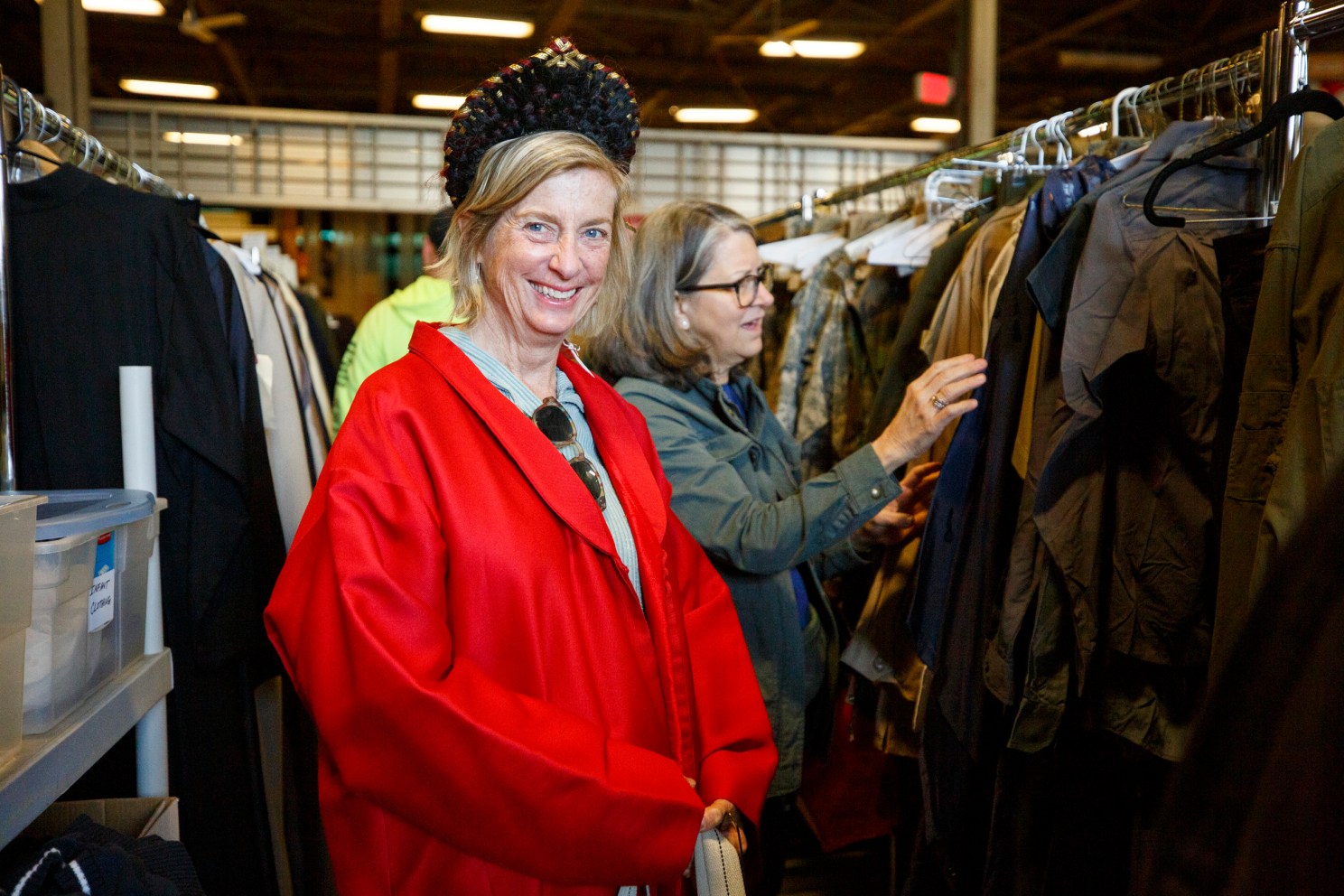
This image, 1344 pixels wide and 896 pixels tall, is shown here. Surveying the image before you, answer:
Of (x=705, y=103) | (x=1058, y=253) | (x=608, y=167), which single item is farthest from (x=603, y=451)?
(x=705, y=103)

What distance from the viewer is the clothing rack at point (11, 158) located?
145 cm

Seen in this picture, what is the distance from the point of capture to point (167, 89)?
9.41 m

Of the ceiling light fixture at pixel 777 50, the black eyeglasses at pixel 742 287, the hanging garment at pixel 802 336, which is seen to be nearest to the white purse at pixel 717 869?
the black eyeglasses at pixel 742 287

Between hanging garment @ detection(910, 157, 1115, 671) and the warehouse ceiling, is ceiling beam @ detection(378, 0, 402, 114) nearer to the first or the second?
the warehouse ceiling

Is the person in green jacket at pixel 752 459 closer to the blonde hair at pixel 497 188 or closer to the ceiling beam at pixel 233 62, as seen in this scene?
the blonde hair at pixel 497 188

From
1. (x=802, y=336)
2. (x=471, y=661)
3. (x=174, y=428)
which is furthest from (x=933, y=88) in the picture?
(x=471, y=661)

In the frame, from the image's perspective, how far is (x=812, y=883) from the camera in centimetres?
288

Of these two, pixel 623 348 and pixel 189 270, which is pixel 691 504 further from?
pixel 189 270

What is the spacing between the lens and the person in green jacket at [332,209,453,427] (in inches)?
129

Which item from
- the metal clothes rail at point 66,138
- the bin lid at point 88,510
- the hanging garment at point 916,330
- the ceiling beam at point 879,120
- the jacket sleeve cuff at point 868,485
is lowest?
the jacket sleeve cuff at point 868,485

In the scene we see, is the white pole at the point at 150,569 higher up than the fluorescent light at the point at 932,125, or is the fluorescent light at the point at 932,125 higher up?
the fluorescent light at the point at 932,125

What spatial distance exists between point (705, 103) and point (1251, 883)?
10.9m

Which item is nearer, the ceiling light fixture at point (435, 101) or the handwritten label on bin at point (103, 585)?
the handwritten label on bin at point (103, 585)

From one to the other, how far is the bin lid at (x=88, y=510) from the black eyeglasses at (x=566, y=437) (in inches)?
21.0
